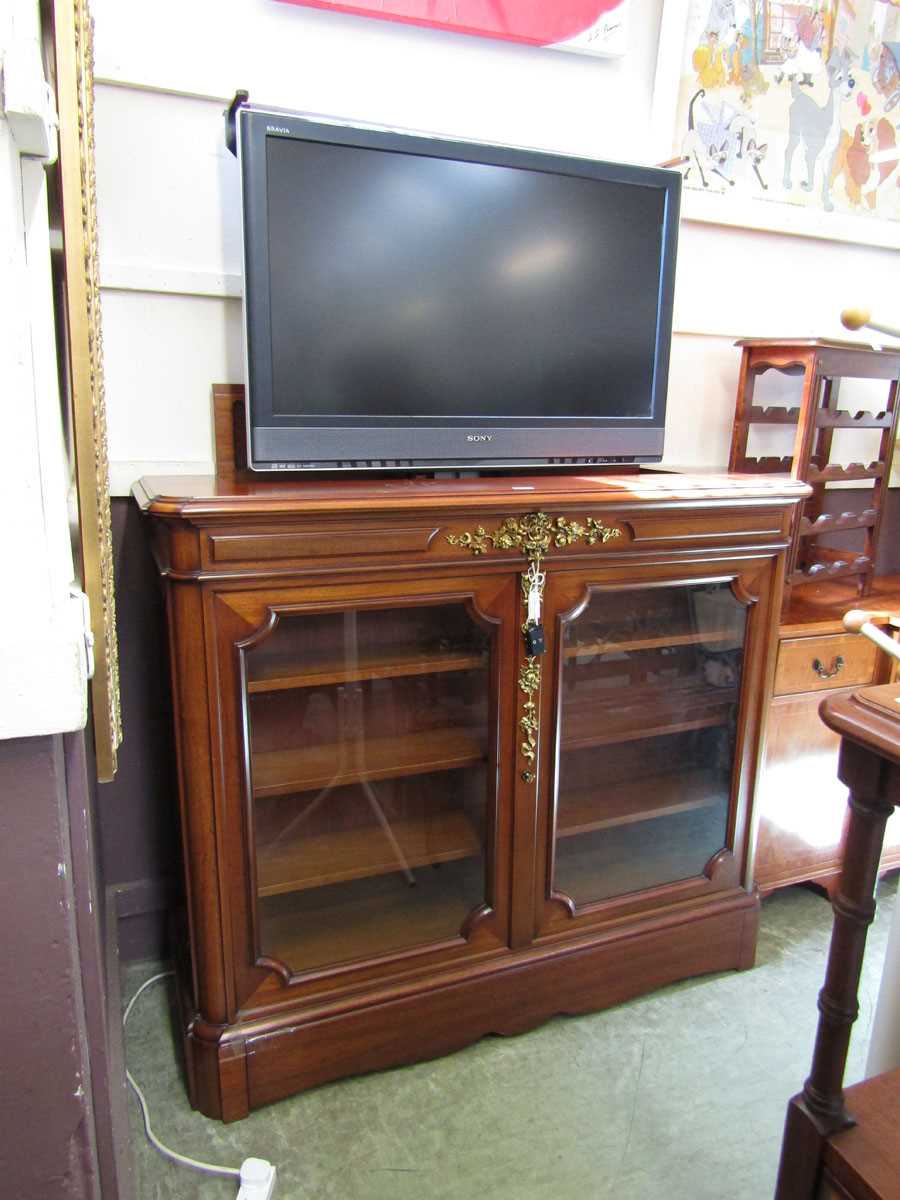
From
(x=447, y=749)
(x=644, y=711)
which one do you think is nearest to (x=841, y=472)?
(x=644, y=711)

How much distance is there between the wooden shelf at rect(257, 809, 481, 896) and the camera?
1389mm

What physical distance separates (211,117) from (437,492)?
2.72ft

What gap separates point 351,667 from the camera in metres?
1.36

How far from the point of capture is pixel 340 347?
139 cm

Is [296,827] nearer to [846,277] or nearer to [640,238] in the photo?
[640,238]

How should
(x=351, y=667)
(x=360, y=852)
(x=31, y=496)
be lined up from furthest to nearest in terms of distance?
1. (x=360, y=852)
2. (x=351, y=667)
3. (x=31, y=496)

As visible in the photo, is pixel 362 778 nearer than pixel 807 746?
Yes

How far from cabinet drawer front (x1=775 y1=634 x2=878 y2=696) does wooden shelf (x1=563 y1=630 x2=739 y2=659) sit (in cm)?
20

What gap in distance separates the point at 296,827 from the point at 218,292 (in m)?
1.00

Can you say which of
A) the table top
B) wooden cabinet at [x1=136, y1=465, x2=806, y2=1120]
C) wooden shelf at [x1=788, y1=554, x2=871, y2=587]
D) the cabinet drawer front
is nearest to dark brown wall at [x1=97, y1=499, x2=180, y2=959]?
wooden cabinet at [x1=136, y1=465, x2=806, y2=1120]

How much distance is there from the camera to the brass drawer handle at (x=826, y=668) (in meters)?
1.80

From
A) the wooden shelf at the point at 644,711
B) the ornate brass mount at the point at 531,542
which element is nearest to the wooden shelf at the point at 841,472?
the wooden shelf at the point at 644,711

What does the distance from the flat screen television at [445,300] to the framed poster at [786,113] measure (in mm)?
365

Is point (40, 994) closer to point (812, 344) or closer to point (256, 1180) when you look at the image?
point (256, 1180)
